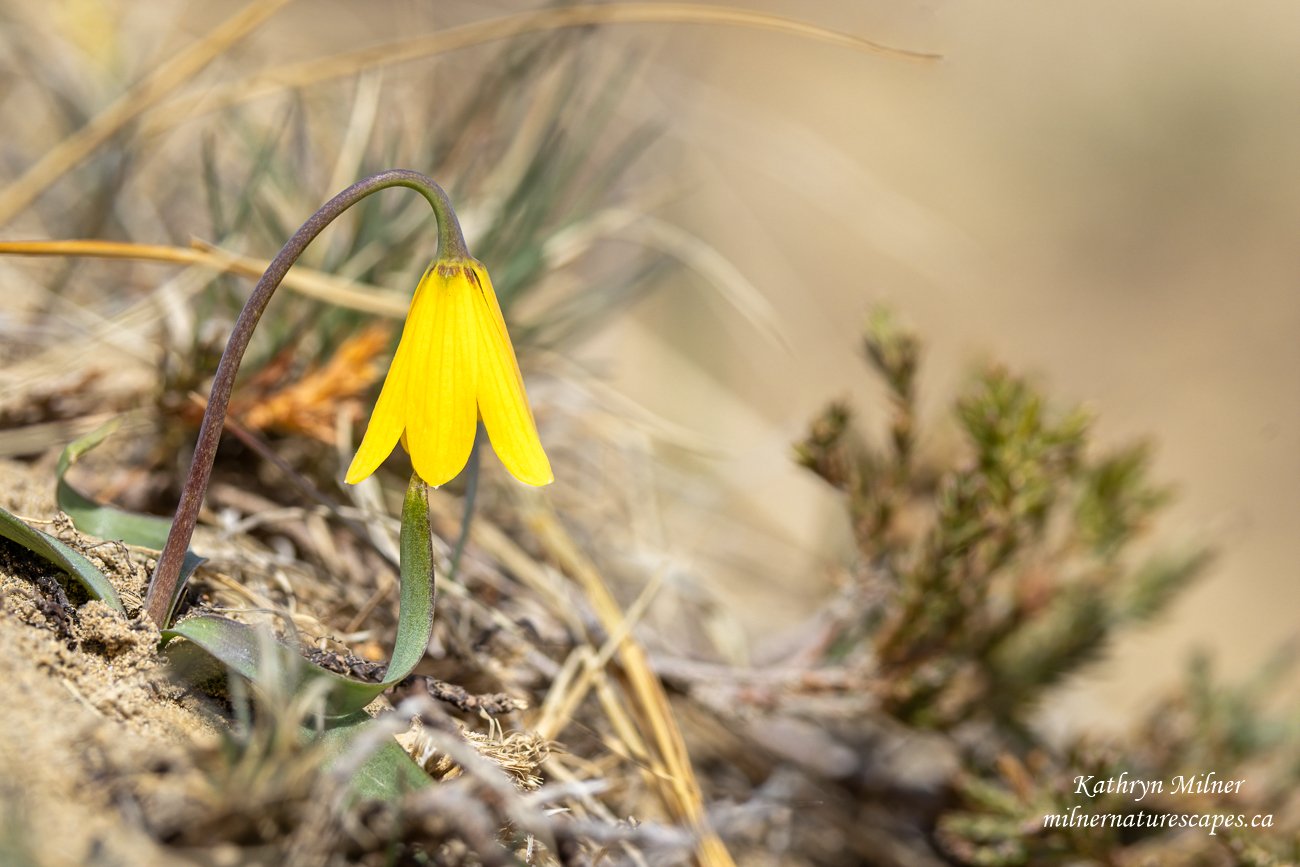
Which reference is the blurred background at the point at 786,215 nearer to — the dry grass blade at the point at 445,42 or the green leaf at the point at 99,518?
A: the dry grass blade at the point at 445,42

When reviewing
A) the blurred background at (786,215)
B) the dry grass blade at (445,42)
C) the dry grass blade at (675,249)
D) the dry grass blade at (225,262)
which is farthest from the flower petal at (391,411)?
the dry grass blade at (675,249)

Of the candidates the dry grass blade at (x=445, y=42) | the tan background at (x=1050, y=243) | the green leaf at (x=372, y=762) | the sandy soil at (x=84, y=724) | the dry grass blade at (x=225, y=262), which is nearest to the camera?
the sandy soil at (x=84, y=724)

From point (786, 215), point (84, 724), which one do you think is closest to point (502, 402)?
point (84, 724)

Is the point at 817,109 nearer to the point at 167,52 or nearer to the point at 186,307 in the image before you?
the point at 167,52

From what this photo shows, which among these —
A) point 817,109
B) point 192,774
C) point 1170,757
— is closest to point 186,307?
point 192,774

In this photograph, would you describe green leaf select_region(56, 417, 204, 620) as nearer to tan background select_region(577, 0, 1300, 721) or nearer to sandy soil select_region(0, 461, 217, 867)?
sandy soil select_region(0, 461, 217, 867)

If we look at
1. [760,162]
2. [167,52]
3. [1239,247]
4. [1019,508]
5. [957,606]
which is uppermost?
[1239,247]

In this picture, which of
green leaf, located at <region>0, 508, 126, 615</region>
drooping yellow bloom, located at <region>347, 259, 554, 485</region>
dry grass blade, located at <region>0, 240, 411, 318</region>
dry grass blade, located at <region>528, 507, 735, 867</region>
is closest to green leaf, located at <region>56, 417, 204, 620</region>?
green leaf, located at <region>0, 508, 126, 615</region>
